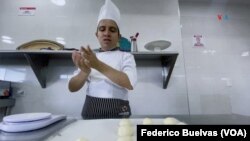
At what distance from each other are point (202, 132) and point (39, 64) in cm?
121

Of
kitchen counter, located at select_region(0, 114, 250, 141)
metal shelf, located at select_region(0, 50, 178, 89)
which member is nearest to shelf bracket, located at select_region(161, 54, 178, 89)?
metal shelf, located at select_region(0, 50, 178, 89)

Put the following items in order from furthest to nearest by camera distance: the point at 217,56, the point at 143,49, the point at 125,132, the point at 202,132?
the point at 217,56, the point at 143,49, the point at 125,132, the point at 202,132

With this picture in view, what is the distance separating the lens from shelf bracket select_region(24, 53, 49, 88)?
3.61 feet

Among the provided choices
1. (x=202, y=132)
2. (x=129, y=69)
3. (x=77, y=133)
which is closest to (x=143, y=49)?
(x=129, y=69)

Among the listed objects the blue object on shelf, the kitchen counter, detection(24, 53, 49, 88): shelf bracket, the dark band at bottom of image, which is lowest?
the kitchen counter

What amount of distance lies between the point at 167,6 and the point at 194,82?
70cm

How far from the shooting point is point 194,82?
1464mm

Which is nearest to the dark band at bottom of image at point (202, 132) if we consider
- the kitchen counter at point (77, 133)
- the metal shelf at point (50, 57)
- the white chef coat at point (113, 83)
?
the kitchen counter at point (77, 133)

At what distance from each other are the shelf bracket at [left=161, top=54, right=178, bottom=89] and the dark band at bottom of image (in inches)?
38.7

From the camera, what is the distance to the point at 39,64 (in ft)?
3.87

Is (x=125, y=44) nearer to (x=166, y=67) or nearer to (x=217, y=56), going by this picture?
(x=166, y=67)

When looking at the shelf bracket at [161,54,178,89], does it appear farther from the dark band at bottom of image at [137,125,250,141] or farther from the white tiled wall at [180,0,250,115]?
the dark band at bottom of image at [137,125,250,141]

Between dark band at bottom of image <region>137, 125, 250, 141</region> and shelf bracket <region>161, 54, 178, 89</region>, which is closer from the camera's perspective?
dark band at bottom of image <region>137, 125, 250, 141</region>

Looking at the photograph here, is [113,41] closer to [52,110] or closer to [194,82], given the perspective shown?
[52,110]
